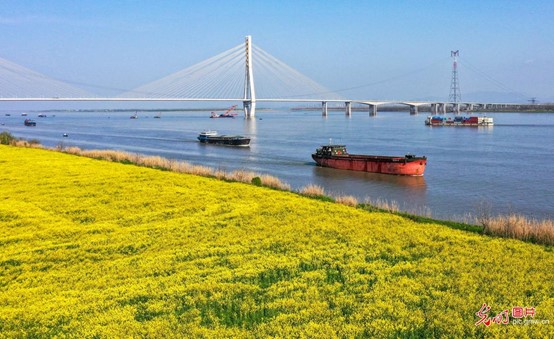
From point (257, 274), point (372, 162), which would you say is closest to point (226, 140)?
point (372, 162)

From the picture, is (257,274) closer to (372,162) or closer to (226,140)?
(372,162)

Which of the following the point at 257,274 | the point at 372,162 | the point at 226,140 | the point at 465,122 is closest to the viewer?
the point at 257,274

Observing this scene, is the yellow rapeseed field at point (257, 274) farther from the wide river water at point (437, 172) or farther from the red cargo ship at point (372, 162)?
the red cargo ship at point (372, 162)

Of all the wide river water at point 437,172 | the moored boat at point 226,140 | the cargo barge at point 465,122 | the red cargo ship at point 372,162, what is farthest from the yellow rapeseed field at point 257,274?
the cargo barge at point 465,122

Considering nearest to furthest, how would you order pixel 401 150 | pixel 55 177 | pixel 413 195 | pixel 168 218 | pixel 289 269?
pixel 289 269 → pixel 168 218 → pixel 55 177 → pixel 413 195 → pixel 401 150

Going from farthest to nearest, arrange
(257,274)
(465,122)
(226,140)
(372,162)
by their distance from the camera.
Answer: (465,122)
(226,140)
(372,162)
(257,274)

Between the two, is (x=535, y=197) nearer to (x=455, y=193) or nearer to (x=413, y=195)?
(x=455, y=193)

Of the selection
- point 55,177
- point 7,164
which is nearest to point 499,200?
point 55,177
